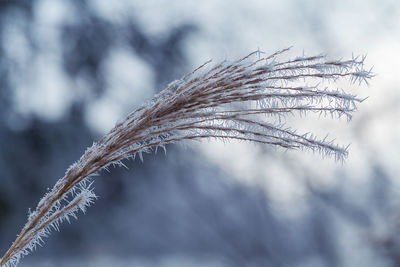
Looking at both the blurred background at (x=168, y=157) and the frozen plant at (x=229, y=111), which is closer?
the frozen plant at (x=229, y=111)

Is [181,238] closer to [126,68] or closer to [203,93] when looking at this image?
[126,68]

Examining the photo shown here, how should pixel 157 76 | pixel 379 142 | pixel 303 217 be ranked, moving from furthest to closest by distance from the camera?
1. pixel 157 76
2. pixel 303 217
3. pixel 379 142

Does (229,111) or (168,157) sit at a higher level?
(168,157)

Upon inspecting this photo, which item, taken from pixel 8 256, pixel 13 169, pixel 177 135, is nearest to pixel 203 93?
pixel 177 135

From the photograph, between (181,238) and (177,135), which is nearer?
(177,135)

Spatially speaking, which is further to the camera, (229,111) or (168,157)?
(168,157)

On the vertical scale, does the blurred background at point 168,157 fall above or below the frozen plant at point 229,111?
above
